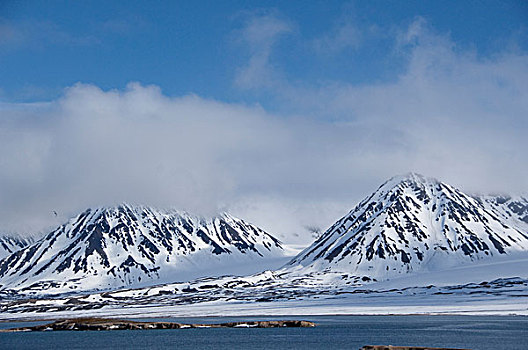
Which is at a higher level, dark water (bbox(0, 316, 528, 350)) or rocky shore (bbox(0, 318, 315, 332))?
rocky shore (bbox(0, 318, 315, 332))

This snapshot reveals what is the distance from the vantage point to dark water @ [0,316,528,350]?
101 metres

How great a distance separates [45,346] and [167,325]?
1611 inches

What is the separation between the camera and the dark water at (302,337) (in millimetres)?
101250

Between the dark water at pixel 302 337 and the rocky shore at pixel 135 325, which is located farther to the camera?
the rocky shore at pixel 135 325

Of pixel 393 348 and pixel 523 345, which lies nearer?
pixel 393 348

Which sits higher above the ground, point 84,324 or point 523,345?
point 84,324

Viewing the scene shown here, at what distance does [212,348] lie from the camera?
4026 inches

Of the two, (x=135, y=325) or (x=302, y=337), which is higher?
(x=135, y=325)

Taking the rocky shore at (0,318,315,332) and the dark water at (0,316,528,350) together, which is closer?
the dark water at (0,316,528,350)

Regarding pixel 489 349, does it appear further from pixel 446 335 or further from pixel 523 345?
pixel 446 335

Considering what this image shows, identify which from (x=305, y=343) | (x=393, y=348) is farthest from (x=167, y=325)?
(x=393, y=348)

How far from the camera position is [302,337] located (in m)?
116

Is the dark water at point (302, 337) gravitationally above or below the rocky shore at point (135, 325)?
below

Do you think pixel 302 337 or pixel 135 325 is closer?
pixel 302 337
